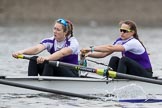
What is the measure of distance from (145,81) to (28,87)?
2.20 m

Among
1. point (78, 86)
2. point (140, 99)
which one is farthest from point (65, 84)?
point (140, 99)

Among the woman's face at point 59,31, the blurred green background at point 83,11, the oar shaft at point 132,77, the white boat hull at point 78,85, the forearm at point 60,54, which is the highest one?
the blurred green background at point 83,11

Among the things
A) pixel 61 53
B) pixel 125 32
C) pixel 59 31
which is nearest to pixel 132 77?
pixel 125 32

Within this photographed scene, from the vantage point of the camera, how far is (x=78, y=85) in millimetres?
13883

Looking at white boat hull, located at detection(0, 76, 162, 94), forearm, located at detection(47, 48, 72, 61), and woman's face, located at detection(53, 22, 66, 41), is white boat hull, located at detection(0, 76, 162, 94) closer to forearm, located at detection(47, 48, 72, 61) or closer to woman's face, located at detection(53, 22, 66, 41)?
forearm, located at detection(47, 48, 72, 61)

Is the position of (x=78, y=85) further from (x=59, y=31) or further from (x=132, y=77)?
(x=132, y=77)

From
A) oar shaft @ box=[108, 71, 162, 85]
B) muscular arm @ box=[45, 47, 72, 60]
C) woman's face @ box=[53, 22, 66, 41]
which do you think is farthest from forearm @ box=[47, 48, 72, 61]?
oar shaft @ box=[108, 71, 162, 85]

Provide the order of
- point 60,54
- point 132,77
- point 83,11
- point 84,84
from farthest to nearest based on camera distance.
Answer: point 83,11 → point 84,84 → point 60,54 → point 132,77

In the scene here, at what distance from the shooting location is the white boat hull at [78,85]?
44.4ft

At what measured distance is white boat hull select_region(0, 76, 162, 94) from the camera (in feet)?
44.4

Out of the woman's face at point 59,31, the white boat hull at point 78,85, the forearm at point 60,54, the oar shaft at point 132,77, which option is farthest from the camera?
the woman's face at point 59,31

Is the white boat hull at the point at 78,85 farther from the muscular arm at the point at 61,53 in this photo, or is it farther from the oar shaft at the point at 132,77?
the oar shaft at the point at 132,77

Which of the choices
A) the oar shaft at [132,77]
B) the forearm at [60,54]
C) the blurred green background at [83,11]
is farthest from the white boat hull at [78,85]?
the blurred green background at [83,11]

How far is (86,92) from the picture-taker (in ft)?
45.8
